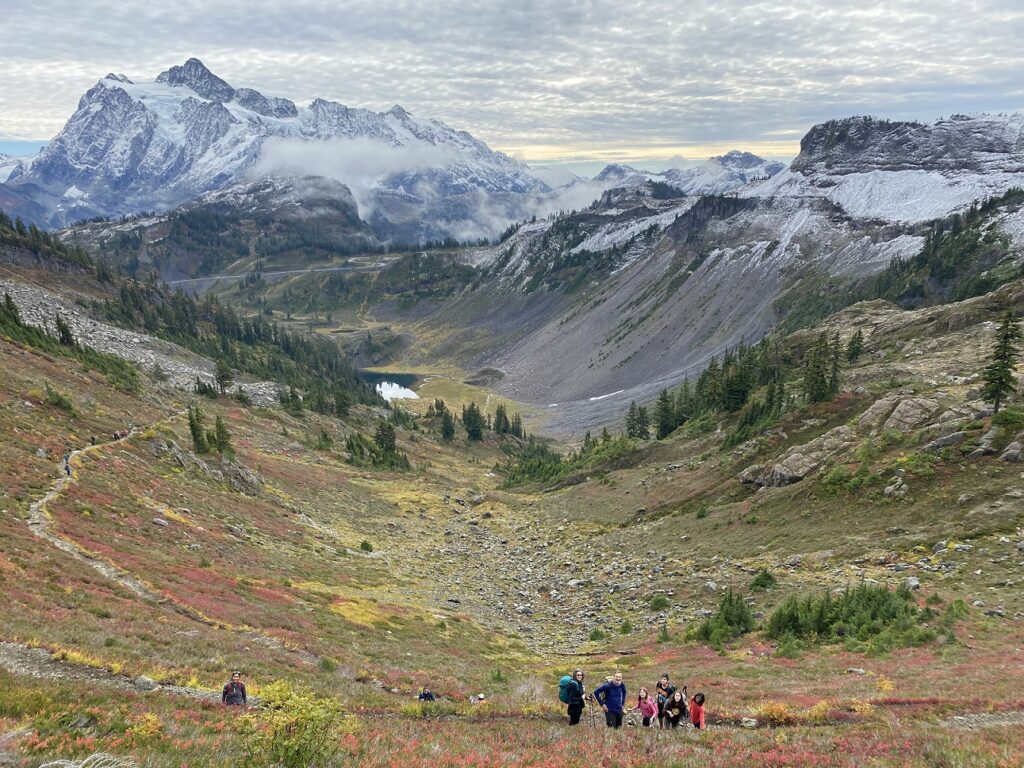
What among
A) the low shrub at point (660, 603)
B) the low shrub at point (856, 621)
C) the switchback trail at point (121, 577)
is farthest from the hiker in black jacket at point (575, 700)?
the low shrub at point (660, 603)

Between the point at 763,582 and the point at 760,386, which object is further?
the point at 760,386

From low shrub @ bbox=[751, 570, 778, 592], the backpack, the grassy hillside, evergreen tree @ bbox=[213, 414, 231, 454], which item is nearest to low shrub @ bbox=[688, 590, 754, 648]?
the grassy hillside

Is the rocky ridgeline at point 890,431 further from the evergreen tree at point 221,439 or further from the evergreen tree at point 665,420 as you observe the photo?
the evergreen tree at point 221,439

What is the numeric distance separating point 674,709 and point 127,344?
137 meters

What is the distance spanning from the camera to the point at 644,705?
1875 cm

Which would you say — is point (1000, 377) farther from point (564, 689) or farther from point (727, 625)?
point (564, 689)

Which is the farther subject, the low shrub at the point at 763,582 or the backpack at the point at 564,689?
the low shrub at the point at 763,582

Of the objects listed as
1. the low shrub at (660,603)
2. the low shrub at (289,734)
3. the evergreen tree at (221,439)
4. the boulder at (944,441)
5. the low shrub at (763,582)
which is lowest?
the low shrub at (660,603)

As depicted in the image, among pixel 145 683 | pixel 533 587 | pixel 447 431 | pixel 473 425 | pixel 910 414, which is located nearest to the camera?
pixel 145 683

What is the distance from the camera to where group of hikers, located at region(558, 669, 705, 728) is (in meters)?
18.1

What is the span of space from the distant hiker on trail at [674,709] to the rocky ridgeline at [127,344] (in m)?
117

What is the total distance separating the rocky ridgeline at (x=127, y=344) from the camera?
112m

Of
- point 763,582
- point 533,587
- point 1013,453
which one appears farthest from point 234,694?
point 1013,453

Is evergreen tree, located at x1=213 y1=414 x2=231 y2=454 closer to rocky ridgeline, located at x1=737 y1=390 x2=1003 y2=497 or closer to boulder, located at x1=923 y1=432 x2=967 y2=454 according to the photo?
rocky ridgeline, located at x1=737 y1=390 x2=1003 y2=497
